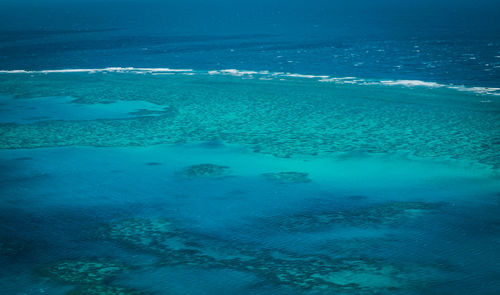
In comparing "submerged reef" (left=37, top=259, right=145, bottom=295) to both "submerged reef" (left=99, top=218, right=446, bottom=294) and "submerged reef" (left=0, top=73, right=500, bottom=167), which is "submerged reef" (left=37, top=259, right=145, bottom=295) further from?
"submerged reef" (left=0, top=73, right=500, bottom=167)

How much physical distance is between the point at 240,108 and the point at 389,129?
29.9 ft

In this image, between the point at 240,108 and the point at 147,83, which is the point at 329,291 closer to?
the point at 240,108

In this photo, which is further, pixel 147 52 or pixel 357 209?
pixel 147 52

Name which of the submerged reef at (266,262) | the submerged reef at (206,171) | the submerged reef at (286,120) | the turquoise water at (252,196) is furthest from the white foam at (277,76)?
the submerged reef at (266,262)

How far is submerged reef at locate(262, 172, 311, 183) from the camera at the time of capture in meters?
18.8

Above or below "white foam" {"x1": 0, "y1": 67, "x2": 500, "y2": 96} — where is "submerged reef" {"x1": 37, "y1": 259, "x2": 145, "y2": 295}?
below

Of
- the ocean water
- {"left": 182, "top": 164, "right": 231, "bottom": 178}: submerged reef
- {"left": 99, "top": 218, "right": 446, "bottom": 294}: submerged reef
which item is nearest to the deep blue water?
the ocean water

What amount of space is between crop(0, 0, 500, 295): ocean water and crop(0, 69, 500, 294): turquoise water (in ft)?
0.22

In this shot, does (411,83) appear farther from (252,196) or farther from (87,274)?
(87,274)

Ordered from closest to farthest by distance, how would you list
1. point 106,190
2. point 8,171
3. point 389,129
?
1. point 106,190
2. point 8,171
3. point 389,129

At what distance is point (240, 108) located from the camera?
99.9ft

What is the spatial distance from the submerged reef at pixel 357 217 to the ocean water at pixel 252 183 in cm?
6

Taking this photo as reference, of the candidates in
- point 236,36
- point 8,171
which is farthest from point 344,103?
point 236,36

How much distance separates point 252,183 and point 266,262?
5.72 meters
